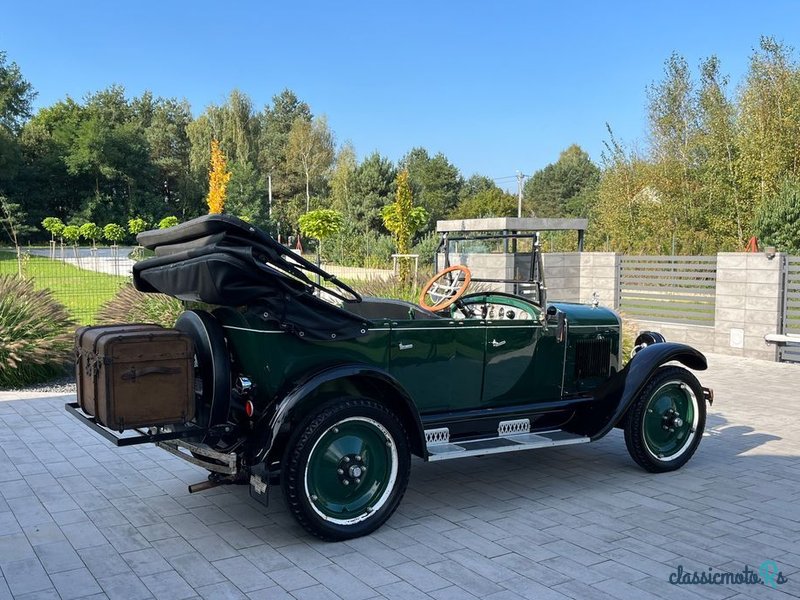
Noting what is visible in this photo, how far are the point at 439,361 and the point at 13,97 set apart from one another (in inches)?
2311

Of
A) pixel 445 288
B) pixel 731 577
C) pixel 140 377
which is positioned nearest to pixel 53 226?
pixel 445 288

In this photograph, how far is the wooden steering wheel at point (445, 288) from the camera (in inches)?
193

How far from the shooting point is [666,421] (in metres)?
5.46

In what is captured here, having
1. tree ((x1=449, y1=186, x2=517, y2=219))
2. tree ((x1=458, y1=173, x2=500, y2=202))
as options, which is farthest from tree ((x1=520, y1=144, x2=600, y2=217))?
tree ((x1=449, y1=186, x2=517, y2=219))

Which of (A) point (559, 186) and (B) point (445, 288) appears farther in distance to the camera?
(A) point (559, 186)

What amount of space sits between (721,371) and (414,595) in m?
8.20

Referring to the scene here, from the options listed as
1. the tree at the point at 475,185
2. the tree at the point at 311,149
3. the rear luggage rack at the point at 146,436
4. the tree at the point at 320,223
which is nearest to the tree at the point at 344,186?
the tree at the point at 311,149

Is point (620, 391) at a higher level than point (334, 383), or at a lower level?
lower

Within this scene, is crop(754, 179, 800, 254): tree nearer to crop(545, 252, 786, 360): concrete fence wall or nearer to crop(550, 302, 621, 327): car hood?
crop(545, 252, 786, 360): concrete fence wall

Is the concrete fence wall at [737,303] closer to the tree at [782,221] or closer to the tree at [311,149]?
the tree at [782,221]

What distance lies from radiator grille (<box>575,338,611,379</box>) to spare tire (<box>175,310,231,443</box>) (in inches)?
108

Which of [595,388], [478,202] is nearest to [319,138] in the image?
[478,202]

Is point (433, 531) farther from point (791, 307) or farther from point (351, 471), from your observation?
point (791, 307)

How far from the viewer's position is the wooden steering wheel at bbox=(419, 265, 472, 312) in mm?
4910
